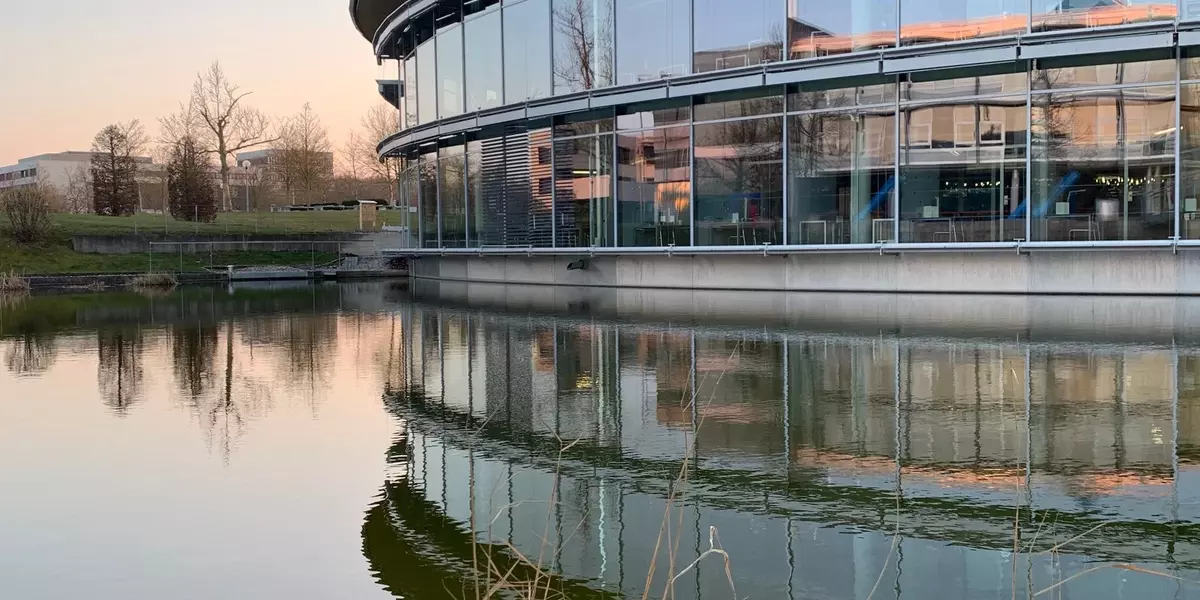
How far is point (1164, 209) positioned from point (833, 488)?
18.0 metres

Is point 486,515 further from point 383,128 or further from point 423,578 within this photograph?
point 383,128

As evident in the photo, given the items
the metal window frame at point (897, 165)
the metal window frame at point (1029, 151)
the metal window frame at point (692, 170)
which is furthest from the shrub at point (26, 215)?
the metal window frame at point (1029, 151)

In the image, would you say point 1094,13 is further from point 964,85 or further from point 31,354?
point 31,354

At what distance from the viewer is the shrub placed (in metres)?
44.5

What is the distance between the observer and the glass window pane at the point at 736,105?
26.2m

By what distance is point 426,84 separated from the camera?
38.8 meters

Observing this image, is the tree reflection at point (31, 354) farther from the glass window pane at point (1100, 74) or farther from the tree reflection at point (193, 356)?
the glass window pane at point (1100, 74)

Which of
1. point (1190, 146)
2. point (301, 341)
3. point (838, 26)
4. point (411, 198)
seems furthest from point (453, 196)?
point (1190, 146)

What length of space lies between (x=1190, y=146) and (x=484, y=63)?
852 inches

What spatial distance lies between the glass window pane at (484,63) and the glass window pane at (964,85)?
46.9 feet

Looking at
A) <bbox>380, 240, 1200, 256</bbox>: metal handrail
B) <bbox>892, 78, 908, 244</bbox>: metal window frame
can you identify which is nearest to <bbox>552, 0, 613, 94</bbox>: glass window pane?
<bbox>380, 240, 1200, 256</bbox>: metal handrail

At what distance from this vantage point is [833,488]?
7062 mm

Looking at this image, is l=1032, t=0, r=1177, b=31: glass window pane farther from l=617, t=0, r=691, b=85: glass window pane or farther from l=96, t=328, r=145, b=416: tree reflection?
l=96, t=328, r=145, b=416: tree reflection

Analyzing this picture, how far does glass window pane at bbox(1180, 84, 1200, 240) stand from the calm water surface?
5.89 m
